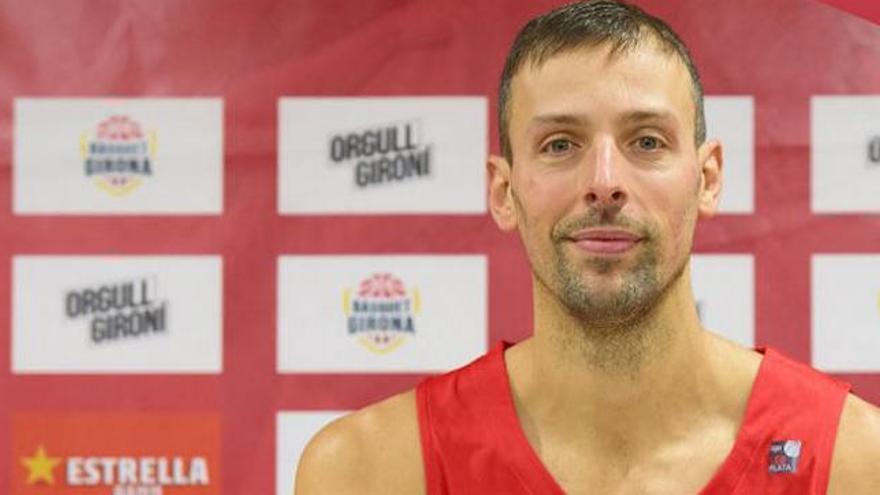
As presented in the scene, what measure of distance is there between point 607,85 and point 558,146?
67 mm

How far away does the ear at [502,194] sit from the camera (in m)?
1.24

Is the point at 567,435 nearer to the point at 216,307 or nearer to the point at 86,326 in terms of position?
the point at 216,307

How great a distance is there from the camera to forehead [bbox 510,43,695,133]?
115cm

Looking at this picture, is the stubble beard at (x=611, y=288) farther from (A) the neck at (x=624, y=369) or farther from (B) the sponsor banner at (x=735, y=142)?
(B) the sponsor banner at (x=735, y=142)

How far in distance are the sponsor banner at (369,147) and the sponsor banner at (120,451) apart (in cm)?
32

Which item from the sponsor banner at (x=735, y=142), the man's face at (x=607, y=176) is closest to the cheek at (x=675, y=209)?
the man's face at (x=607, y=176)

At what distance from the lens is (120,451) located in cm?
173

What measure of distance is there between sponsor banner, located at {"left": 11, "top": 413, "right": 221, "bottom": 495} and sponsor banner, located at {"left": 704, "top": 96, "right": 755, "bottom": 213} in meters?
0.72

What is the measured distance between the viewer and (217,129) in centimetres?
171

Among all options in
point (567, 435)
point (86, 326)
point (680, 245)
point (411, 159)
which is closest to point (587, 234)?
A: point (680, 245)

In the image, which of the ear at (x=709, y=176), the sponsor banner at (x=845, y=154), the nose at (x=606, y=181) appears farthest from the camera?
the sponsor banner at (x=845, y=154)

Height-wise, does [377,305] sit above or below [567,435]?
above

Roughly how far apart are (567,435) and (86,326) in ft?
2.41

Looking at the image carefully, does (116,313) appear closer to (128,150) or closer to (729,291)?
(128,150)
